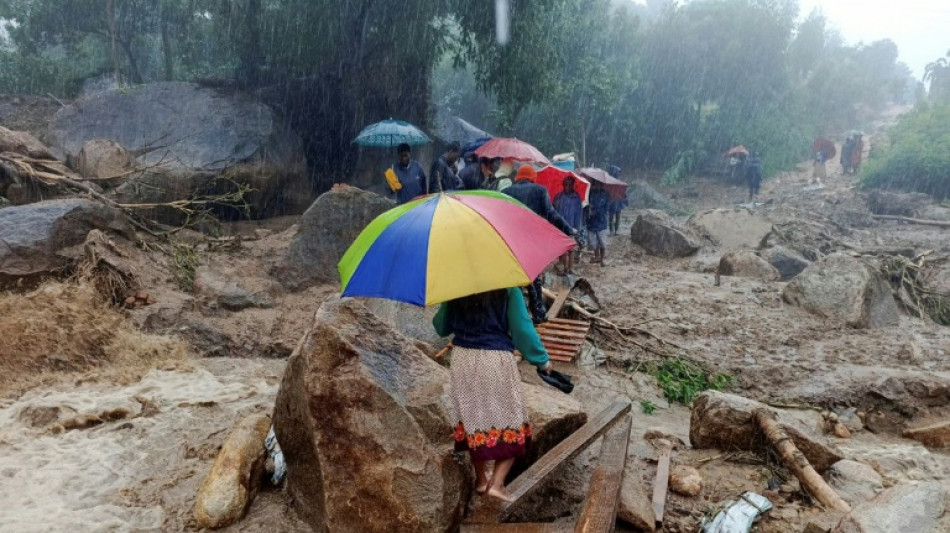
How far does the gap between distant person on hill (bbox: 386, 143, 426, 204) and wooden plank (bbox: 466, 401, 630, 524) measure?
15.8ft

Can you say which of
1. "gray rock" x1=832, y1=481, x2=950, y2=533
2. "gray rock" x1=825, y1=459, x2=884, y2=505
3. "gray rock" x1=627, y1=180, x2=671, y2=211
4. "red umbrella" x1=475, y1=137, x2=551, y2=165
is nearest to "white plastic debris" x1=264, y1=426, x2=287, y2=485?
"gray rock" x1=832, y1=481, x2=950, y2=533

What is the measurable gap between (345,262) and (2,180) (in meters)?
8.28

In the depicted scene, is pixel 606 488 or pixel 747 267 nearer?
pixel 606 488

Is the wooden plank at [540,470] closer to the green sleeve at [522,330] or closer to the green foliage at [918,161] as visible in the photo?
the green sleeve at [522,330]

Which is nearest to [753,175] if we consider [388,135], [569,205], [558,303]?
[569,205]

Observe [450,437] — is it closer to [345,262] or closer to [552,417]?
[552,417]

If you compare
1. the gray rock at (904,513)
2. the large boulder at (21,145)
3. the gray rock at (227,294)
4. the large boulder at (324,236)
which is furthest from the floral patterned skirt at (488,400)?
the large boulder at (21,145)

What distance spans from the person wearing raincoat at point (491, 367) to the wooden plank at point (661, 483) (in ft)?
3.15

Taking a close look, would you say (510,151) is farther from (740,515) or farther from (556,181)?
(740,515)

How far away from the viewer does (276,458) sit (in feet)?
12.7

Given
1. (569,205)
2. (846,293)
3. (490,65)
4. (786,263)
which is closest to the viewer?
(846,293)

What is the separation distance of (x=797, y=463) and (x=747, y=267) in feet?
24.8

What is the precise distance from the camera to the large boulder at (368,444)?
3061mm

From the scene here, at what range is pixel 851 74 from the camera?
109 feet
